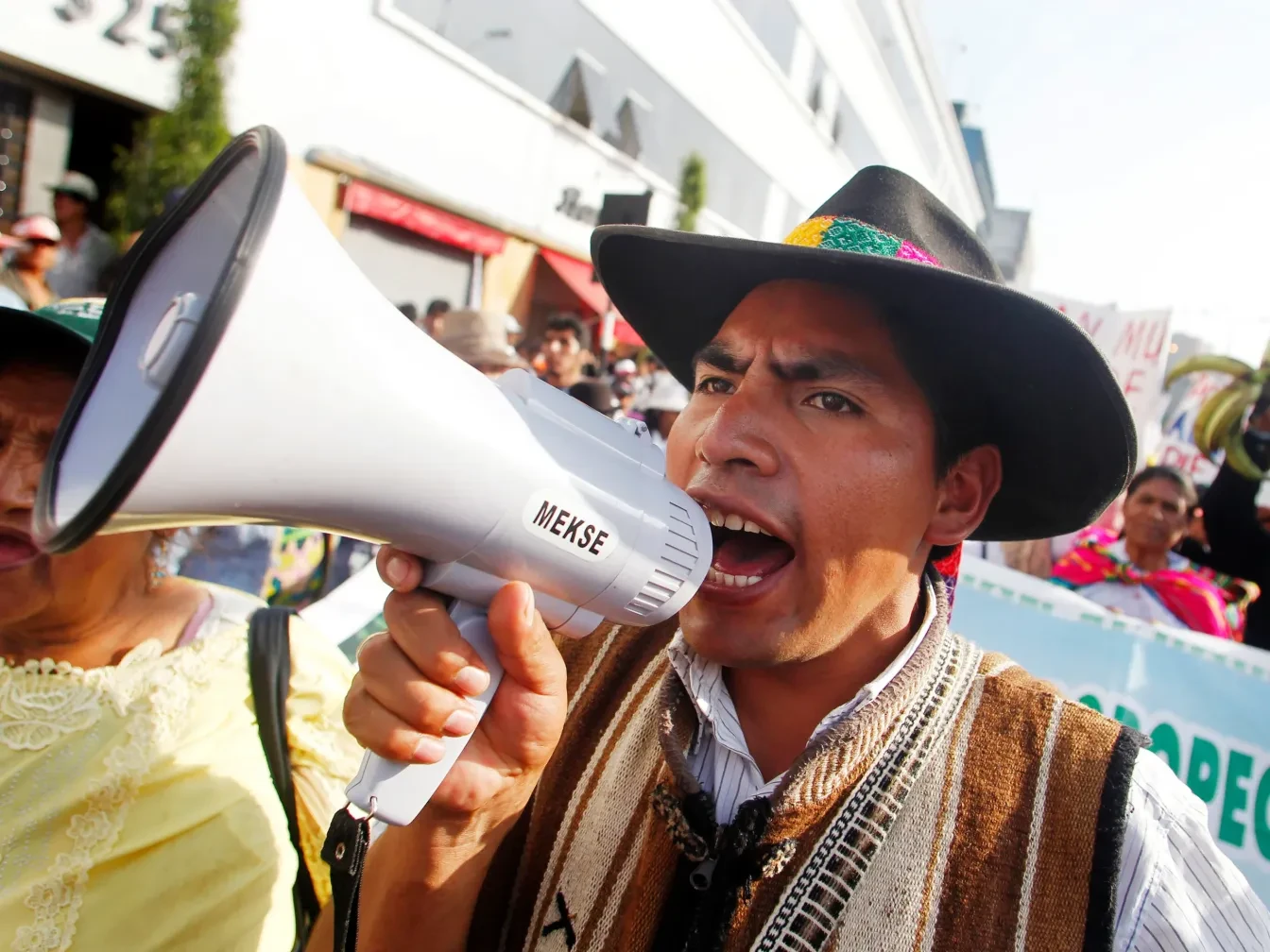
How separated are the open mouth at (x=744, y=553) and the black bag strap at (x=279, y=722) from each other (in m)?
0.94

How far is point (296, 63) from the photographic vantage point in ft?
33.4

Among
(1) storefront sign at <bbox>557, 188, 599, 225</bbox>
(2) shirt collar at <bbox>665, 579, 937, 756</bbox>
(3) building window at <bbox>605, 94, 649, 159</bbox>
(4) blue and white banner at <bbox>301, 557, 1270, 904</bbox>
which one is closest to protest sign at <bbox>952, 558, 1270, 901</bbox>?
(4) blue and white banner at <bbox>301, 557, 1270, 904</bbox>

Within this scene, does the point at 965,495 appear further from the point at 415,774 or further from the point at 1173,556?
the point at 1173,556

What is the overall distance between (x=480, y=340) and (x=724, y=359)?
3.30m

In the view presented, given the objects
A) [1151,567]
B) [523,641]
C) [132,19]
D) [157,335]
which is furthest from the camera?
[132,19]

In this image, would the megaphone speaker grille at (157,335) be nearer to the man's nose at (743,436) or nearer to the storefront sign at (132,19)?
the man's nose at (743,436)

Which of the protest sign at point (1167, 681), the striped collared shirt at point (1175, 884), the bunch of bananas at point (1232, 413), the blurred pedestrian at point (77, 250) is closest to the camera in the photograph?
the striped collared shirt at point (1175, 884)

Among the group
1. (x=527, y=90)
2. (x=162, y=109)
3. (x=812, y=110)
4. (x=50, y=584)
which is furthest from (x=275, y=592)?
(x=812, y=110)

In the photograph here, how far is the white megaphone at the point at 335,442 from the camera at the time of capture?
2.52 feet

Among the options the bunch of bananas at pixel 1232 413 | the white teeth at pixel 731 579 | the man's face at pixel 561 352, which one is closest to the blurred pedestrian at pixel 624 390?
the man's face at pixel 561 352

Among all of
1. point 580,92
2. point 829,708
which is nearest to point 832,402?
point 829,708

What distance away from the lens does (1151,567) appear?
413cm

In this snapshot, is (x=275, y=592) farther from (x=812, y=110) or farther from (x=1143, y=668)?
(x=812, y=110)

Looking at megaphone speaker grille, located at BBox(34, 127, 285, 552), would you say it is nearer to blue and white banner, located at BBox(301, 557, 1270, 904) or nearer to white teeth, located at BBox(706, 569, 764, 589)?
white teeth, located at BBox(706, 569, 764, 589)
